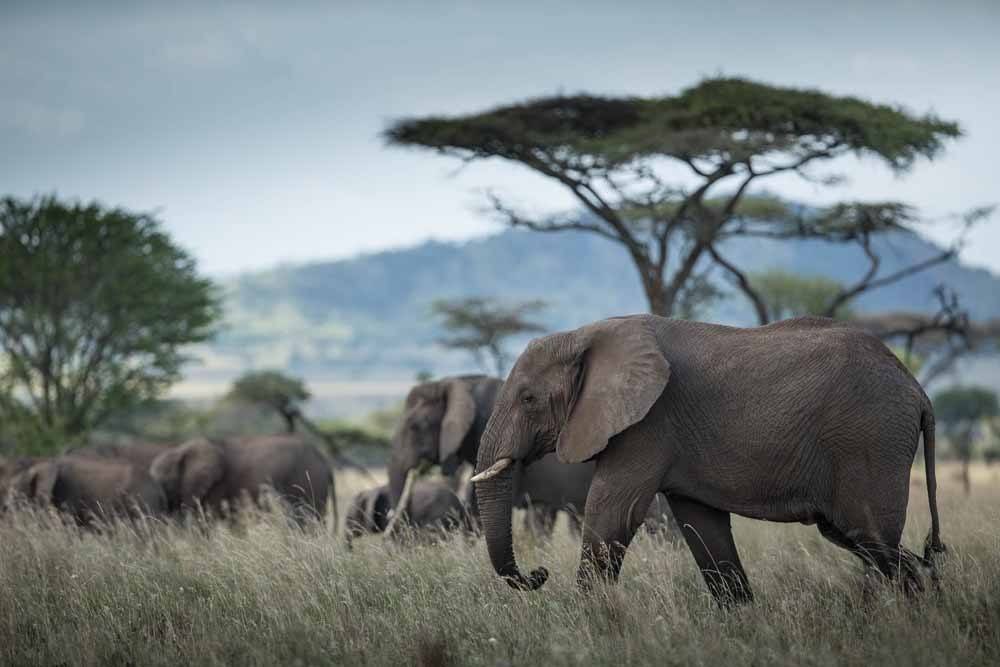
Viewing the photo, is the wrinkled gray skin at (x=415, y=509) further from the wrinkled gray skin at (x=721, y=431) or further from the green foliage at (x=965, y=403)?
the green foliage at (x=965, y=403)

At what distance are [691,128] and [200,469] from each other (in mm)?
9624

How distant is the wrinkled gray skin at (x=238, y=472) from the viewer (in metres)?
16.0

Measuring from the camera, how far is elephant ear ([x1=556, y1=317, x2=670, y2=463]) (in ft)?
25.5

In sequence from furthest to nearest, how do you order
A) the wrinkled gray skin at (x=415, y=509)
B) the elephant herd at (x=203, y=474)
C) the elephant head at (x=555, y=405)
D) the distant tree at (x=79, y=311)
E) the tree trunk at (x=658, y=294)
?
the distant tree at (x=79, y=311)
the tree trunk at (x=658, y=294)
the elephant herd at (x=203, y=474)
the wrinkled gray skin at (x=415, y=509)
the elephant head at (x=555, y=405)

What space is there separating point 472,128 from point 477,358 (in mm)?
15518

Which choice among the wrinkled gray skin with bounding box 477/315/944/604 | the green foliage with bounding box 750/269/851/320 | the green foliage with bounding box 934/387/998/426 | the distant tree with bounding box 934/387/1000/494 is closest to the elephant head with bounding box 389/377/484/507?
the wrinkled gray skin with bounding box 477/315/944/604

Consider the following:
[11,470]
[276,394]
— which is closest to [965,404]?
[276,394]

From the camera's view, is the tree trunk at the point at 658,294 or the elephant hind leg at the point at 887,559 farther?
the tree trunk at the point at 658,294

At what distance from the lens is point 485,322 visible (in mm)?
33500

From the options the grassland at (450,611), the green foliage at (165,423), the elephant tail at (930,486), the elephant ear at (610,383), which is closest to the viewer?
the grassland at (450,611)

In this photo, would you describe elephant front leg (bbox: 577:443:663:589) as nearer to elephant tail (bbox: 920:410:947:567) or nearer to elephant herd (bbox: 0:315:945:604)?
elephant herd (bbox: 0:315:945:604)

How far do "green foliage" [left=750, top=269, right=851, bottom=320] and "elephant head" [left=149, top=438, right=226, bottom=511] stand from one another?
1016 inches

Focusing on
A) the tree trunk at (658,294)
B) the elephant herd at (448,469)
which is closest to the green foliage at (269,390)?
the tree trunk at (658,294)

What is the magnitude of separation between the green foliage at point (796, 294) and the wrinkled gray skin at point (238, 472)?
2532cm
